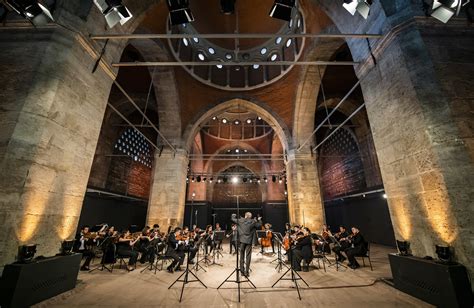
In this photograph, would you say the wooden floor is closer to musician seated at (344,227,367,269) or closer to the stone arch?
musician seated at (344,227,367,269)

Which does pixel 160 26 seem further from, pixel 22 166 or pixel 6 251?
pixel 6 251

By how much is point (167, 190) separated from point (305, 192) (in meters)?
7.20

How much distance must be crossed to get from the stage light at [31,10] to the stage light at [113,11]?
0.89m

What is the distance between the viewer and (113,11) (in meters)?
3.74

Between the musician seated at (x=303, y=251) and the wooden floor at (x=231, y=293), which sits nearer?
the wooden floor at (x=231, y=293)

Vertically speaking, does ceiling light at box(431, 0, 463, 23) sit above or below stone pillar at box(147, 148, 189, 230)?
above

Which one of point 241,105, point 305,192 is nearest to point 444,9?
point 305,192

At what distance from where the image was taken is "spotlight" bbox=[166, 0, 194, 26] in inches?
162

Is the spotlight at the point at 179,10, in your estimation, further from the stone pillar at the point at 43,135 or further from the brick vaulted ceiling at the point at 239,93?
the brick vaulted ceiling at the point at 239,93

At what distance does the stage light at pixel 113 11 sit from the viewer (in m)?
3.54

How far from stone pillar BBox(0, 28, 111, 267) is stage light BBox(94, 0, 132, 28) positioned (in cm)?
95

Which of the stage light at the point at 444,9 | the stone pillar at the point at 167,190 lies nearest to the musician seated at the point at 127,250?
the stone pillar at the point at 167,190

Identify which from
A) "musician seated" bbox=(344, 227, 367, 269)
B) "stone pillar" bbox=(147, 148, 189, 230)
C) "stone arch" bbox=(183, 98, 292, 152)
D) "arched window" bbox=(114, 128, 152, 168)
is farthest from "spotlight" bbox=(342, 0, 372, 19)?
"arched window" bbox=(114, 128, 152, 168)

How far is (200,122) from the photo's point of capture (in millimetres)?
11789
